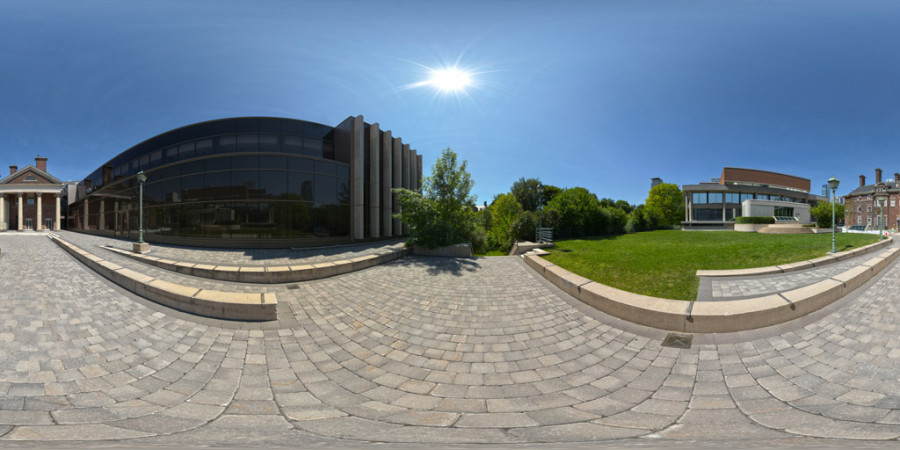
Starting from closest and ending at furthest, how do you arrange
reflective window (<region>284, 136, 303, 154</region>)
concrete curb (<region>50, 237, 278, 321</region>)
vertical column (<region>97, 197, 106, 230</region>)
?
concrete curb (<region>50, 237, 278, 321</region>)
reflective window (<region>284, 136, 303, 154</region>)
vertical column (<region>97, 197, 106, 230</region>)

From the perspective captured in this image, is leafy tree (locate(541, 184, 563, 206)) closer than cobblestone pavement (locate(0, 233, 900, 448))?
No

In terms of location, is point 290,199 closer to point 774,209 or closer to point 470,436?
point 470,436

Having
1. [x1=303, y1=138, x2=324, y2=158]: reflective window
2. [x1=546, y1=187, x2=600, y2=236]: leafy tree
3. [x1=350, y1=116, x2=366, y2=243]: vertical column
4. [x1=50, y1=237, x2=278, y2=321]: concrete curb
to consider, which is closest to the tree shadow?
[x1=50, y1=237, x2=278, y2=321]: concrete curb

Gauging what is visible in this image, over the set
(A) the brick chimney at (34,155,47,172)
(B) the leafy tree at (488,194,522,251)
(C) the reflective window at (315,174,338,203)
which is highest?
(A) the brick chimney at (34,155,47,172)

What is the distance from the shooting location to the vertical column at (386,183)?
22594 mm

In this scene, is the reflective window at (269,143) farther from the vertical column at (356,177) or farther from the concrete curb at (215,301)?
the concrete curb at (215,301)

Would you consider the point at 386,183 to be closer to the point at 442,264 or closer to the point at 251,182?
the point at 251,182

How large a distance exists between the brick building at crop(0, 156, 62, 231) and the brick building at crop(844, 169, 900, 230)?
108809 millimetres

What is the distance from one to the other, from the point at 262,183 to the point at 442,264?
11.6m

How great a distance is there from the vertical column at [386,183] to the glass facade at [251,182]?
3310mm

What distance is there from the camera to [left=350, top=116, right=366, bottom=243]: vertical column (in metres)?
19.5

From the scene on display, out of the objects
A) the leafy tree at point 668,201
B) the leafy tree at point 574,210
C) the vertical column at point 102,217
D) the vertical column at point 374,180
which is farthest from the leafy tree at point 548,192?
the vertical column at point 102,217

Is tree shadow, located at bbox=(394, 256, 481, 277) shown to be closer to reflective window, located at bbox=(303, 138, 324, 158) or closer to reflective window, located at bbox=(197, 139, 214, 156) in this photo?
reflective window, located at bbox=(303, 138, 324, 158)

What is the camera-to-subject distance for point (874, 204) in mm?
53656
